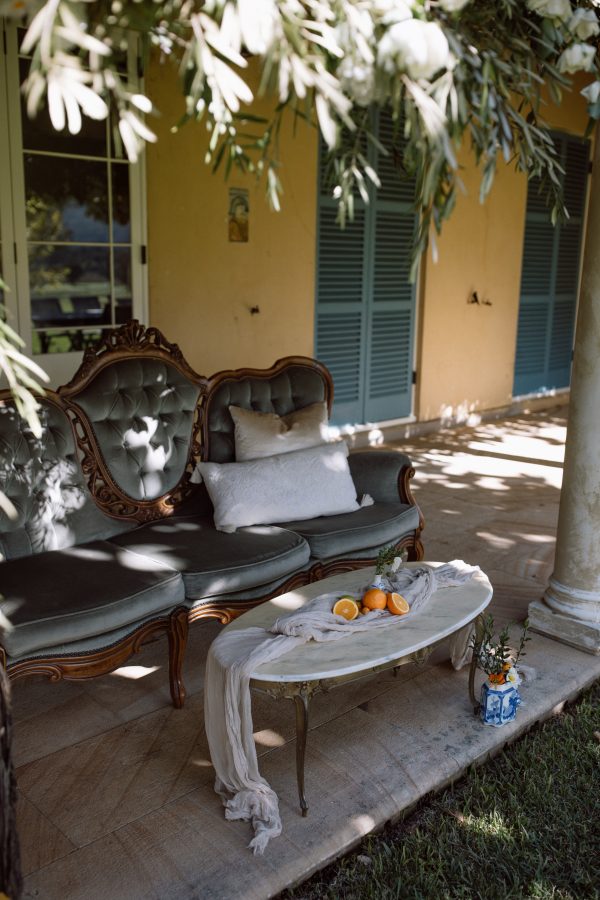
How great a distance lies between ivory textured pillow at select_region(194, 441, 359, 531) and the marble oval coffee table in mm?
654

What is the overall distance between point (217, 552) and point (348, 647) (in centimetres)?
89

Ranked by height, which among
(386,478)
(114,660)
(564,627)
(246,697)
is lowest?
(564,627)

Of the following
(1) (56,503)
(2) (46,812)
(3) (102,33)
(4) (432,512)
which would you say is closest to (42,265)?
(1) (56,503)

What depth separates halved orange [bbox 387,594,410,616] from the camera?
2.76 metres

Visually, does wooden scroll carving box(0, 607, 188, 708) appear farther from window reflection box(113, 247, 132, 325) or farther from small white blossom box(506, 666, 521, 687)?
window reflection box(113, 247, 132, 325)

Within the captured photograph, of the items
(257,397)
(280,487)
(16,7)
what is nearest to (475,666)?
(280,487)

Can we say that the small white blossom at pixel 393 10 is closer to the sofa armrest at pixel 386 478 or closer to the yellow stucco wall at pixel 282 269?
the sofa armrest at pixel 386 478

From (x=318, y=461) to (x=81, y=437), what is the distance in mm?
1039

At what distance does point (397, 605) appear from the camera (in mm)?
2773

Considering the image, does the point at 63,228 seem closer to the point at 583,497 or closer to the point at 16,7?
the point at 583,497

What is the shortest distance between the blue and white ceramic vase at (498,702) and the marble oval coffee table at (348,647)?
11 centimetres

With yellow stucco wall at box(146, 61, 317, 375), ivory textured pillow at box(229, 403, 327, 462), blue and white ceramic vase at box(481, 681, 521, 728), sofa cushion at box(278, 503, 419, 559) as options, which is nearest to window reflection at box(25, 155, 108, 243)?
yellow stucco wall at box(146, 61, 317, 375)

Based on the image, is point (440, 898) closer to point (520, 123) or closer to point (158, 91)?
point (520, 123)

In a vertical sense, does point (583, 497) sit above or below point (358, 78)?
below
